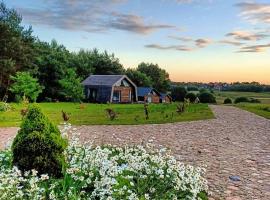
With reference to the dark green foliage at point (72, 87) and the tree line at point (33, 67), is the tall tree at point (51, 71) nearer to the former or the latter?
the tree line at point (33, 67)

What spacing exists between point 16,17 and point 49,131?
50.9 meters

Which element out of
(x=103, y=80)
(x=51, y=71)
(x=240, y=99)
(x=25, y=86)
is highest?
(x=51, y=71)

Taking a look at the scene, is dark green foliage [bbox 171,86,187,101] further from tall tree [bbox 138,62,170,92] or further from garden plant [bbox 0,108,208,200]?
garden plant [bbox 0,108,208,200]

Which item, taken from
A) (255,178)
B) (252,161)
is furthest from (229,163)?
(255,178)

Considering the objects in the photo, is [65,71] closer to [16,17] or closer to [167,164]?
[16,17]

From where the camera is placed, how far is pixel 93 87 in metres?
59.1

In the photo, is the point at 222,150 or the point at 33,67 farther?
the point at 33,67

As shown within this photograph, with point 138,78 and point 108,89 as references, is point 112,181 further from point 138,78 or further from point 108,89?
point 138,78

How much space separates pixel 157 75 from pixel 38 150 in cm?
9137

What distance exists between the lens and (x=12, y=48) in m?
50.9

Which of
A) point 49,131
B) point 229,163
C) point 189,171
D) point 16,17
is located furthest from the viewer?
point 16,17

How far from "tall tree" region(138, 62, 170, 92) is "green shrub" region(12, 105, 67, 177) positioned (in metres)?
86.1

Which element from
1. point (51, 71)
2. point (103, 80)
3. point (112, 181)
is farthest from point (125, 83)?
point (112, 181)

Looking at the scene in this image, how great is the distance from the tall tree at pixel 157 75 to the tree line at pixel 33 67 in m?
26.0
